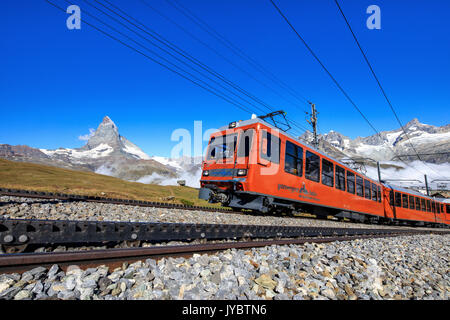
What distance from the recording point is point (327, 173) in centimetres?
1097

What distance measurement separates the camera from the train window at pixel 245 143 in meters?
7.94

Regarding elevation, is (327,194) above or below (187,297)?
above

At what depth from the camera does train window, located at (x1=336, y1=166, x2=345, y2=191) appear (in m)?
11.8

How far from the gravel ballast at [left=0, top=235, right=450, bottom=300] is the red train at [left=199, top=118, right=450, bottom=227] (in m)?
4.30

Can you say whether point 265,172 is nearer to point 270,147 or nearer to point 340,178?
point 270,147

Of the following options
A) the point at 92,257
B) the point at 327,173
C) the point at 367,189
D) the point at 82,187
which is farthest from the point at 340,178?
the point at 82,187

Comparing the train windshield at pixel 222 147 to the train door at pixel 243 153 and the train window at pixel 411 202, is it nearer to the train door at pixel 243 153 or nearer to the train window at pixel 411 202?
the train door at pixel 243 153

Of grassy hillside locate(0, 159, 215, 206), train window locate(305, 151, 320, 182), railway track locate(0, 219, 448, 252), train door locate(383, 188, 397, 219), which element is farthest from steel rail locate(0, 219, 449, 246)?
train door locate(383, 188, 397, 219)

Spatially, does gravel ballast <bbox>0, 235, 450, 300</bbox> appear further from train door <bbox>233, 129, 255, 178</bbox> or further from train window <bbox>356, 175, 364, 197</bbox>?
train window <bbox>356, 175, 364, 197</bbox>

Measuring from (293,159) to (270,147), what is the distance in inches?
58.9
